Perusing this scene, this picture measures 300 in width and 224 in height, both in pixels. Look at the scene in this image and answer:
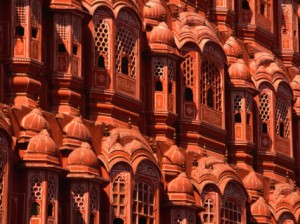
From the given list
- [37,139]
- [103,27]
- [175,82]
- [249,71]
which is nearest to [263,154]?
[249,71]

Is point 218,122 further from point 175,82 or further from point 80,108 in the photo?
point 80,108

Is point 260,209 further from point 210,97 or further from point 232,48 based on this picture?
point 232,48

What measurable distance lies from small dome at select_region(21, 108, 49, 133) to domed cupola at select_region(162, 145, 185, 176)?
666 cm

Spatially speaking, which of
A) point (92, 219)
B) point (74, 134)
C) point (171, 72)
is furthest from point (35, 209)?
point (171, 72)

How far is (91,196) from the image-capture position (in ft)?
152

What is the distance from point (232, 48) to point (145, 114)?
6802mm

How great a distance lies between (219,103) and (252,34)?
6017 millimetres

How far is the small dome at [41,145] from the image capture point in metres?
44.6

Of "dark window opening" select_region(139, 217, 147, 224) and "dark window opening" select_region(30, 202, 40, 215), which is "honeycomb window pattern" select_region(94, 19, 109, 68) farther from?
"dark window opening" select_region(30, 202, 40, 215)

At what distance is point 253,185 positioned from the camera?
2196 inches

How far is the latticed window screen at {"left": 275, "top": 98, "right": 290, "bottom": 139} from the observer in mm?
60062

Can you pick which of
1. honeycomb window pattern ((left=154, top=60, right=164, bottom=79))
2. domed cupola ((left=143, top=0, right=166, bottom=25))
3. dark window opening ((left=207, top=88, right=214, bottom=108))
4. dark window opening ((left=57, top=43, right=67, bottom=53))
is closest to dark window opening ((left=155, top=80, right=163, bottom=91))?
honeycomb window pattern ((left=154, top=60, right=164, bottom=79))

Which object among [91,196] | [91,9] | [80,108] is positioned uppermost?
[91,9]

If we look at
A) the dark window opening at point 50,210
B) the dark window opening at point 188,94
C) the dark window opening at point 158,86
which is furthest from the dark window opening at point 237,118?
the dark window opening at point 50,210
